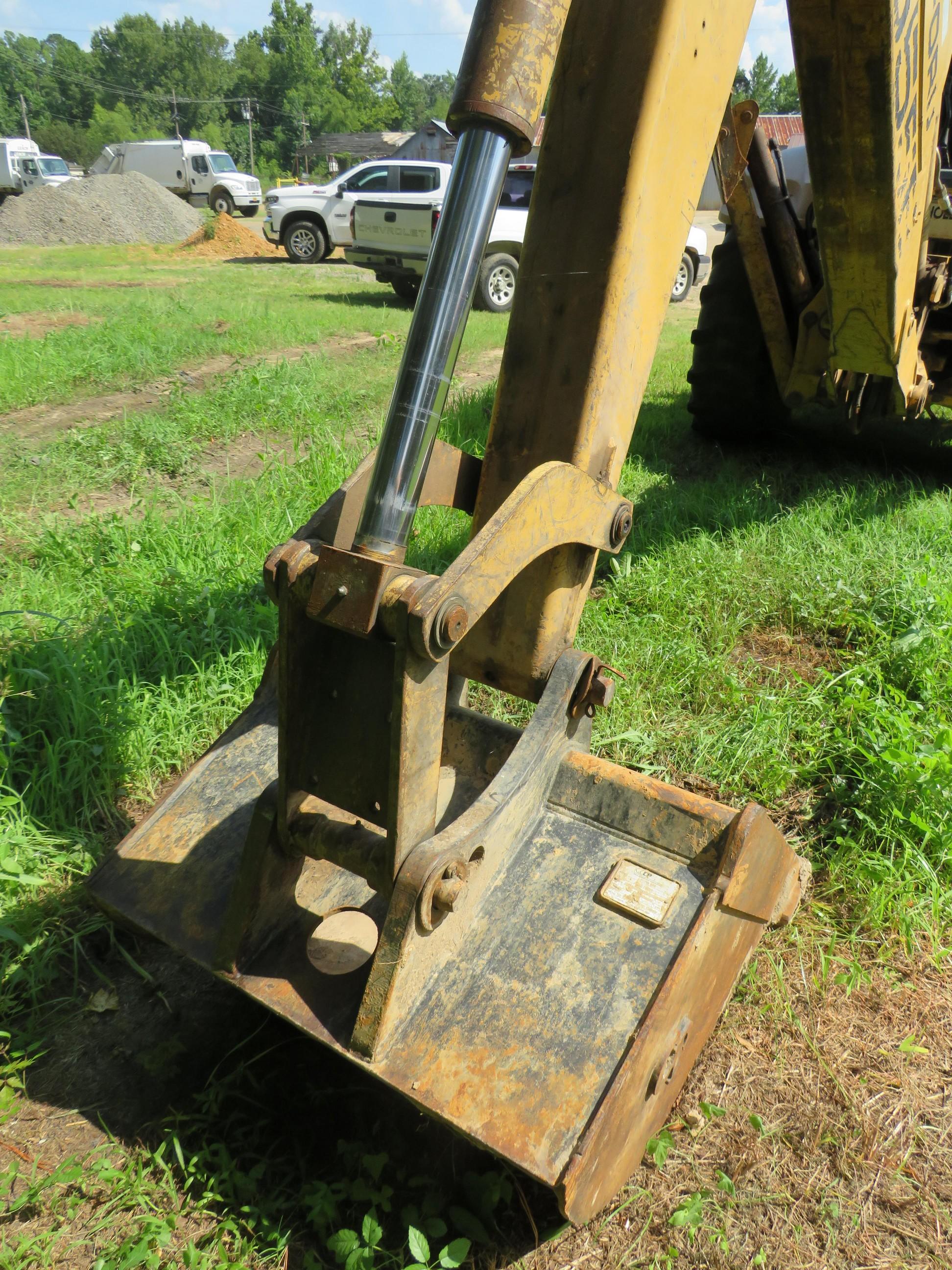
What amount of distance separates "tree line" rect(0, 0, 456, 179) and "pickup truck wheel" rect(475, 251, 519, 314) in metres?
61.4

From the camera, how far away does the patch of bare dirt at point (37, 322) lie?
761 centimetres

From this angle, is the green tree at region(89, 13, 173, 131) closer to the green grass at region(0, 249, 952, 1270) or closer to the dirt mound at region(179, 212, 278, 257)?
the dirt mound at region(179, 212, 278, 257)

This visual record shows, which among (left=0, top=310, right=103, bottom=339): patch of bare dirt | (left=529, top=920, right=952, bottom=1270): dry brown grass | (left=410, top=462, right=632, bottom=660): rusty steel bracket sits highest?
(left=410, top=462, right=632, bottom=660): rusty steel bracket

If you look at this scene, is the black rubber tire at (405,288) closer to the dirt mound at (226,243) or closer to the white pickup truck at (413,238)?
the white pickup truck at (413,238)

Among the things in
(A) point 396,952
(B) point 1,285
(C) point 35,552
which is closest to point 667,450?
(C) point 35,552

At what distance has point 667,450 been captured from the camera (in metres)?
5.31

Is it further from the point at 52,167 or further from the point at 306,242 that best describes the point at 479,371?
the point at 52,167

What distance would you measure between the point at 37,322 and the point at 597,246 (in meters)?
8.17

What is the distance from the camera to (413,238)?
11.3m

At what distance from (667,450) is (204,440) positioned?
262 centimetres

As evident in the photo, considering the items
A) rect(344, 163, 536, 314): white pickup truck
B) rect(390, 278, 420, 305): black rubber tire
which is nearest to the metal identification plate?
rect(344, 163, 536, 314): white pickup truck

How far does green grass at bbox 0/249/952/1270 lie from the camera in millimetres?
1588

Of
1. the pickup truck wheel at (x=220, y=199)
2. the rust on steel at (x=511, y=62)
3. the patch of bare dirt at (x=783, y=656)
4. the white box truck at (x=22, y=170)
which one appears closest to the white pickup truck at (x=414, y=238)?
the patch of bare dirt at (x=783, y=656)

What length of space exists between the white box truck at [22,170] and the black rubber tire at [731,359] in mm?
33573
